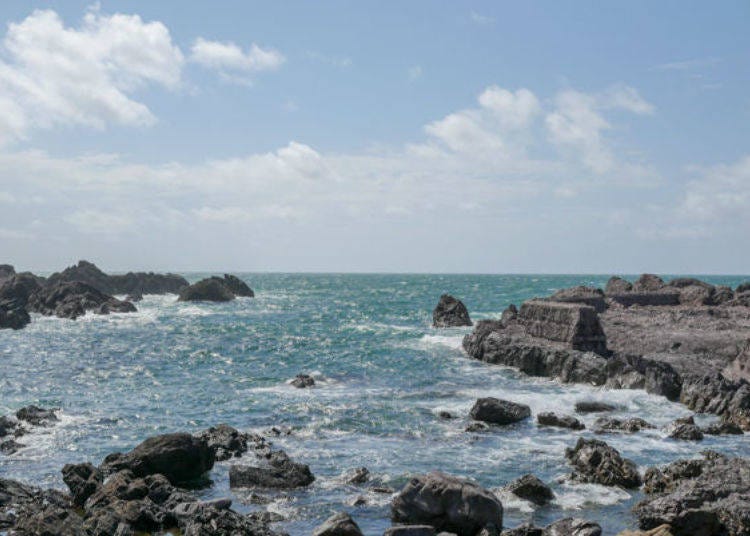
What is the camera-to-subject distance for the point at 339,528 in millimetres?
18312

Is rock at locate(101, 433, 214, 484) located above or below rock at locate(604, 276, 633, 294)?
below

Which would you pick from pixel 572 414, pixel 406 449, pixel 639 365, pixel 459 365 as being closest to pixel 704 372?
pixel 639 365

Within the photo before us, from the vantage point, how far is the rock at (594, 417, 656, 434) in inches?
1221

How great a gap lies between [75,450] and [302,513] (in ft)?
43.1

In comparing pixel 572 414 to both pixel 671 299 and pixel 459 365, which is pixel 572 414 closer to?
pixel 459 365

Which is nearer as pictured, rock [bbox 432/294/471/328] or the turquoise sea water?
the turquoise sea water

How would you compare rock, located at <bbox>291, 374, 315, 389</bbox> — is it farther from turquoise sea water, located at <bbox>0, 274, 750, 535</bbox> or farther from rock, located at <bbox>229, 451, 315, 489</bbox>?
rock, located at <bbox>229, 451, 315, 489</bbox>

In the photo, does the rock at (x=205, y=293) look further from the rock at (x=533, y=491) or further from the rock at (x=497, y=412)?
the rock at (x=533, y=491)

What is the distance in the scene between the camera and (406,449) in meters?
28.6

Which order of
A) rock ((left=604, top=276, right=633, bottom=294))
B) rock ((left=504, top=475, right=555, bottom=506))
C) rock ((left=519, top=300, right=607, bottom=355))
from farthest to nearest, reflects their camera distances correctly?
rock ((left=604, top=276, right=633, bottom=294)) < rock ((left=519, top=300, right=607, bottom=355)) < rock ((left=504, top=475, right=555, bottom=506))

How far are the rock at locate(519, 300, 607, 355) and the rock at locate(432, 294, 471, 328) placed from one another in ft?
79.9

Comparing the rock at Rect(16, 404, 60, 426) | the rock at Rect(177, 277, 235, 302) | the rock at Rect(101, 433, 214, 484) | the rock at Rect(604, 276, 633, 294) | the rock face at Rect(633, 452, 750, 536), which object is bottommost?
the rock at Rect(16, 404, 60, 426)

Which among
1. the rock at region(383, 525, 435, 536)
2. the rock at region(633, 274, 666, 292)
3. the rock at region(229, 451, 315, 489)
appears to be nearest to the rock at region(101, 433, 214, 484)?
the rock at region(229, 451, 315, 489)

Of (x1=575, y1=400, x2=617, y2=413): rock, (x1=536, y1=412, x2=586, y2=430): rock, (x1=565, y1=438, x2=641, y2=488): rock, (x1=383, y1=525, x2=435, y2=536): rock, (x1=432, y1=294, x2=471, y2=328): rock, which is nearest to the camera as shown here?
(x1=383, y1=525, x2=435, y2=536): rock
